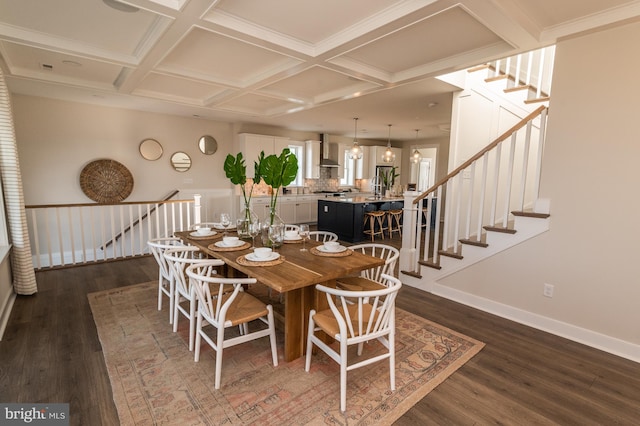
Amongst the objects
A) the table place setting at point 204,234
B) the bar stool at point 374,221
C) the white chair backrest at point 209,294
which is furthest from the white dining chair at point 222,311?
the bar stool at point 374,221

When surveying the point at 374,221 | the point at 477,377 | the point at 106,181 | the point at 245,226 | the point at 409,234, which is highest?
the point at 106,181

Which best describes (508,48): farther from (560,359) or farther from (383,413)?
(383,413)

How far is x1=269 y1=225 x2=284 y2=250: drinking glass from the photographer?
2.77m

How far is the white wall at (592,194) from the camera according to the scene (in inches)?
96.0

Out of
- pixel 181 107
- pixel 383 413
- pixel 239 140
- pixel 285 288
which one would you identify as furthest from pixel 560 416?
pixel 239 140

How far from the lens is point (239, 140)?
7094mm

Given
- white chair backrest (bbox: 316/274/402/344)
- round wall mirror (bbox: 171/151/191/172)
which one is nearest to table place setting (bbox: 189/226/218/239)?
white chair backrest (bbox: 316/274/402/344)

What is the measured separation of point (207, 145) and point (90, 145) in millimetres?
2073

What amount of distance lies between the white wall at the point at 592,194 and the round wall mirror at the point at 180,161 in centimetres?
611

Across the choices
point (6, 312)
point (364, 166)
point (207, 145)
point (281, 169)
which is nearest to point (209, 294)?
point (281, 169)

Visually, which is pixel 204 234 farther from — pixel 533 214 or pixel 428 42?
pixel 533 214

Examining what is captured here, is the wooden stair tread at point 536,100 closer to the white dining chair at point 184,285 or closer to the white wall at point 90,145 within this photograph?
the white dining chair at point 184,285

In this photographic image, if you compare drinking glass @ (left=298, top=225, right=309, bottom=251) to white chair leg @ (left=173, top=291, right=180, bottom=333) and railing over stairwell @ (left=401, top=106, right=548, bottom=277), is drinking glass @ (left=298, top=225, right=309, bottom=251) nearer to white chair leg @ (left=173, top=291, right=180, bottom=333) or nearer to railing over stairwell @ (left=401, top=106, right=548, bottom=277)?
white chair leg @ (left=173, top=291, right=180, bottom=333)

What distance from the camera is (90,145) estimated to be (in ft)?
18.0
